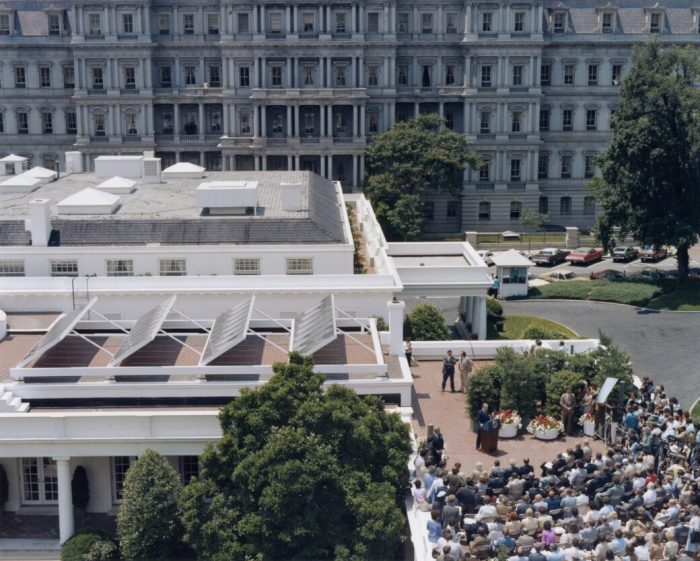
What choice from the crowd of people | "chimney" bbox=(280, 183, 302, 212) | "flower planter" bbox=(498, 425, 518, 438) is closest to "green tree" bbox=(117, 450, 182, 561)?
the crowd of people

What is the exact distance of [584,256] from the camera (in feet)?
312

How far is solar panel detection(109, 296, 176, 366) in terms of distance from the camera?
151 feet

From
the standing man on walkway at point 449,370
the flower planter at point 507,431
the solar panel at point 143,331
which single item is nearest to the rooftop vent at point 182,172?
the solar panel at point 143,331

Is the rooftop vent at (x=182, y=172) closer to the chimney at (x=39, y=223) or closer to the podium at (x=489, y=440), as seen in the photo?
the chimney at (x=39, y=223)

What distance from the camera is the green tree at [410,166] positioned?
98.9 meters

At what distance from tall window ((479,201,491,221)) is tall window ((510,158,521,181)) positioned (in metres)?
3.42

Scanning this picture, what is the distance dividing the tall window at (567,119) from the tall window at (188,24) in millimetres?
36281

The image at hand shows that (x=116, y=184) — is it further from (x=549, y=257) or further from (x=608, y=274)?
(x=549, y=257)

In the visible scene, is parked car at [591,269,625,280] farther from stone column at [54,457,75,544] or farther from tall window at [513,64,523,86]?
stone column at [54,457,75,544]

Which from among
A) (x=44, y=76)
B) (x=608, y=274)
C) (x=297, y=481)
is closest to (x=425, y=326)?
(x=297, y=481)

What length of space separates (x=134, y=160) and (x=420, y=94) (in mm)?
41259

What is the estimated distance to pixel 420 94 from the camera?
362ft

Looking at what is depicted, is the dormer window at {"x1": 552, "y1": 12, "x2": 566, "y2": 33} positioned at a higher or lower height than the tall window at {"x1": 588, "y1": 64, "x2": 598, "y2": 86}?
higher

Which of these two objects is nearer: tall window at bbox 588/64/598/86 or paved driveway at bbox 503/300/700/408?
paved driveway at bbox 503/300/700/408
